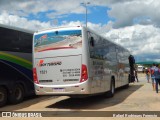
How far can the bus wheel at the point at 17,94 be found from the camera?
1471 centimetres

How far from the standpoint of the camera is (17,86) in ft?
50.4

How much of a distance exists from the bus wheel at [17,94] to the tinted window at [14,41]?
180 centimetres

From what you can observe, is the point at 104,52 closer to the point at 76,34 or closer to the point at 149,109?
the point at 76,34

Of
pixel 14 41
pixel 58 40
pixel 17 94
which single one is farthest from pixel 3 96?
pixel 58 40

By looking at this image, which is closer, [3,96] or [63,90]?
[63,90]

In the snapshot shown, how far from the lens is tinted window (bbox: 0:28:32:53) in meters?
14.5

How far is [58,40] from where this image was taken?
43.1 ft

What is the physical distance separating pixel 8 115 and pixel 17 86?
366 centimetres

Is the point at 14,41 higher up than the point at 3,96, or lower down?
higher up

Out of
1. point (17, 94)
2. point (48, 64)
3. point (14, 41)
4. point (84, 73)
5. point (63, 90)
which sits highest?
point (14, 41)

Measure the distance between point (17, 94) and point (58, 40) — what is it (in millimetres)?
3863

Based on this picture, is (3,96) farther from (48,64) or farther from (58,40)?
(58,40)

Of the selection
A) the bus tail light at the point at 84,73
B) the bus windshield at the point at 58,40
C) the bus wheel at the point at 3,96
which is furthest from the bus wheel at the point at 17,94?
the bus tail light at the point at 84,73

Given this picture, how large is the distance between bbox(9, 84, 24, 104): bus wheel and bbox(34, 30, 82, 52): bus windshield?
8.52 feet
